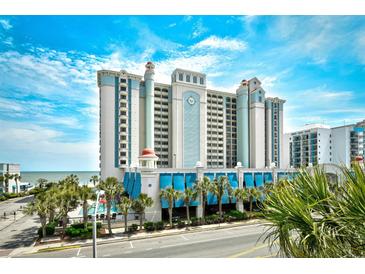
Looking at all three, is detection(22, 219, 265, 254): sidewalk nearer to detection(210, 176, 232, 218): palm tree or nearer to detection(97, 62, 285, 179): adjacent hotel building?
detection(210, 176, 232, 218): palm tree

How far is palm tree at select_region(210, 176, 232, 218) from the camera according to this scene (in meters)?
24.9

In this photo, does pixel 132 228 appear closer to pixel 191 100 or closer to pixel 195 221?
pixel 195 221

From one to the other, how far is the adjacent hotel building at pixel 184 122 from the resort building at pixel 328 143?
10.7m

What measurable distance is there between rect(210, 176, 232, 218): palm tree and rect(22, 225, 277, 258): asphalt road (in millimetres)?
5489

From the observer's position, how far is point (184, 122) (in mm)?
39938

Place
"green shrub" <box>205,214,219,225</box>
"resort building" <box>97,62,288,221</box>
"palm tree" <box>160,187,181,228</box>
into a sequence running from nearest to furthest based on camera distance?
"palm tree" <box>160,187,181,228</box>
"green shrub" <box>205,214,219,225</box>
"resort building" <box>97,62,288,221</box>

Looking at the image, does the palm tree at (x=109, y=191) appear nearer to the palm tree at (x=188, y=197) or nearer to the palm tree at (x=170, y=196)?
the palm tree at (x=170, y=196)

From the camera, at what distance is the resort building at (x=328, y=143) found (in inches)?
2158

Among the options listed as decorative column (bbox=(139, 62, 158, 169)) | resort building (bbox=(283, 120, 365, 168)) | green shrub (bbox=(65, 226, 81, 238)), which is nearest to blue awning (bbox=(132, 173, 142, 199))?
green shrub (bbox=(65, 226, 81, 238))

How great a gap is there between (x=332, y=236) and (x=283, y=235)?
759 millimetres

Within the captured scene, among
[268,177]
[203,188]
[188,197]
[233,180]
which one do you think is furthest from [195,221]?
[268,177]

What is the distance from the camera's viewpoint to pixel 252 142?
4688cm

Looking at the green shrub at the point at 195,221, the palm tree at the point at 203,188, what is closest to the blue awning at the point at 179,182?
the palm tree at the point at 203,188
